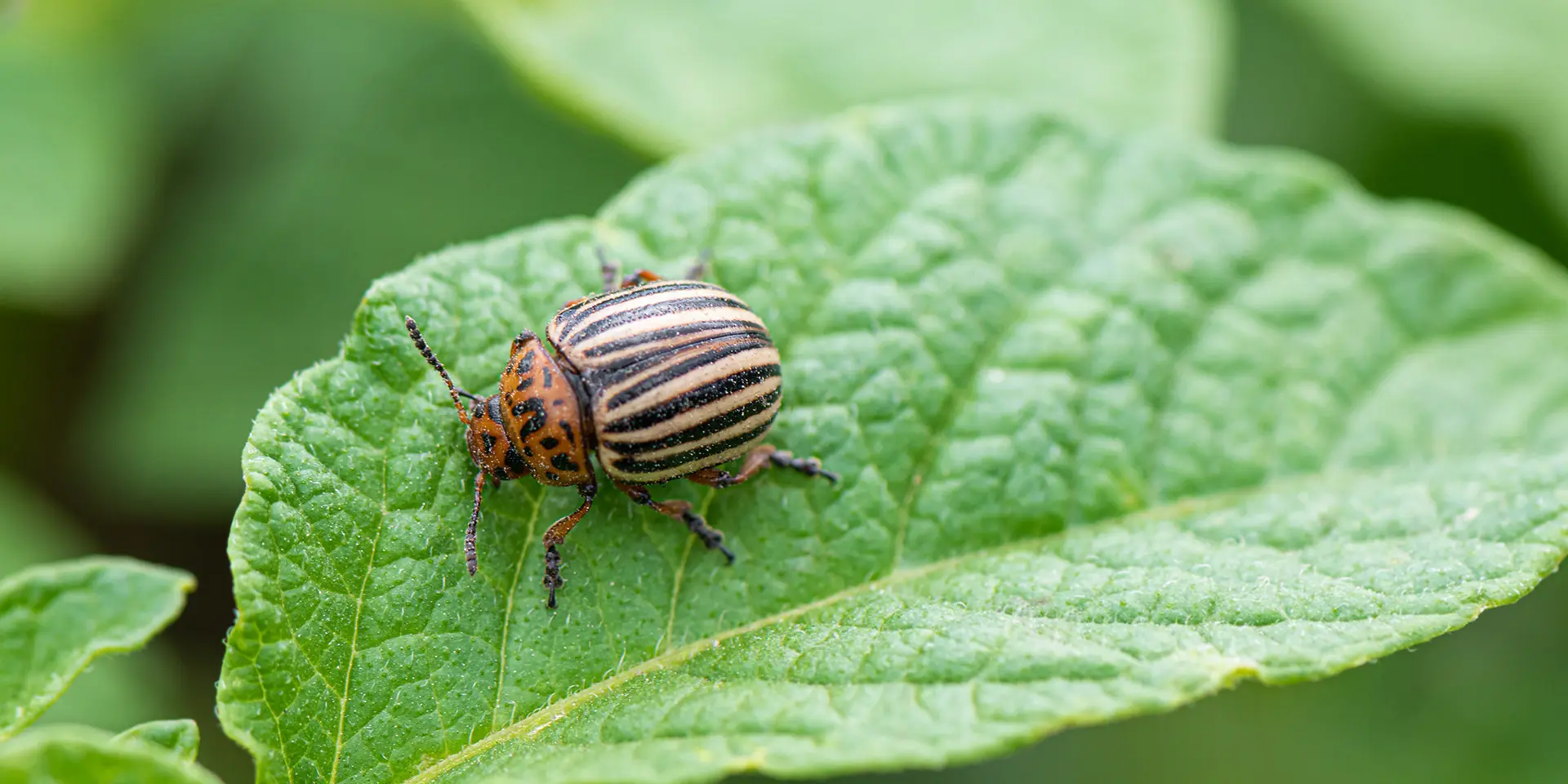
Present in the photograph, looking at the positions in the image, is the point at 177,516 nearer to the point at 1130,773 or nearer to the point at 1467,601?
the point at 1130,773

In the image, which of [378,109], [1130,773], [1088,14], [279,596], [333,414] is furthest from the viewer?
[378,109]

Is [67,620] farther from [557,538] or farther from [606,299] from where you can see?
[606,299]

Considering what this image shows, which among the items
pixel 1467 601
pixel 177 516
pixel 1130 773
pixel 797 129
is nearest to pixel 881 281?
pixel 797 129

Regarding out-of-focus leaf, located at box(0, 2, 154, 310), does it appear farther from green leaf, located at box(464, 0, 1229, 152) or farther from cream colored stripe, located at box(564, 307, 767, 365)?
cream colored stripe, located at box(564, 307, 767, 365)

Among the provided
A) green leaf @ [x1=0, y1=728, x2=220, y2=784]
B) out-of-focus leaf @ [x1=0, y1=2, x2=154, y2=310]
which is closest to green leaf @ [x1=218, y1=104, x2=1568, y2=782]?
green leaf @ [x1=0, y1=728, x2=220, y2=784]

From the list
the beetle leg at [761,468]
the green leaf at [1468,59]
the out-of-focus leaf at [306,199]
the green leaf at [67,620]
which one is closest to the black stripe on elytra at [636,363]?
the beetle leg at [761,468]

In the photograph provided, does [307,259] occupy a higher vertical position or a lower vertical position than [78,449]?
higher
